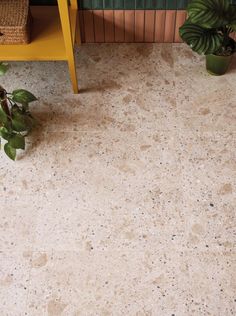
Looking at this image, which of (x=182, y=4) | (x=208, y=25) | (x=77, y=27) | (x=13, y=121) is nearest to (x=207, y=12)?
(x=208, y=25)

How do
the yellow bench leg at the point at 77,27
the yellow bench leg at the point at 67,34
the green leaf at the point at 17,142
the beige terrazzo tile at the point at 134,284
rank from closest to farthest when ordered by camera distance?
the beige terrazzo tile at the point at 134,284, the yellow bench leg at the point at 67,34, the green leaf at the point at 17,142, the yellow bench leg at the point at 77,27

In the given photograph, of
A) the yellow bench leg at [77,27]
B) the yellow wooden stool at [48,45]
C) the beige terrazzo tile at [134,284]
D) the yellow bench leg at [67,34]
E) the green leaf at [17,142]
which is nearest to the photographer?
the beige terrazzo tile at [134,284]

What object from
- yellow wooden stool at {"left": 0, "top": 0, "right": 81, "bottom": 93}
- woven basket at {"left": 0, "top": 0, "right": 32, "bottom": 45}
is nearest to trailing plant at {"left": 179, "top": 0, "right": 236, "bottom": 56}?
yellow wooden stool at {"left": 0, "top": 0, "right": 81, "bottom": 93}

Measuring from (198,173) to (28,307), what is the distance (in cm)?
82

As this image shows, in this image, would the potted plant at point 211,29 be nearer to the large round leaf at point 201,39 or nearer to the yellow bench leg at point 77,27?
the large round leaf at point 201,39

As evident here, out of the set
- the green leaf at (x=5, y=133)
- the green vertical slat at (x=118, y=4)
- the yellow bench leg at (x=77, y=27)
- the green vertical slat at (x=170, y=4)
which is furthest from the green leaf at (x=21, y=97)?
the green vertical slat at (x=170, y=4)

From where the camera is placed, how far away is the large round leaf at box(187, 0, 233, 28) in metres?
1.81

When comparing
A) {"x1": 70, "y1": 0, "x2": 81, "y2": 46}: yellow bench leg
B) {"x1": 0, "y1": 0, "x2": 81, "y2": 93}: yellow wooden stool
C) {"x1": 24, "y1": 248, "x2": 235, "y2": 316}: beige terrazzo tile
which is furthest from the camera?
{"x1": 70, "y1": 0, "x2": 81, "y2": 46}: yellow bench leg

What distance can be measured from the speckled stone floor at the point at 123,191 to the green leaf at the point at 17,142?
67 mm

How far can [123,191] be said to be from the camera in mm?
1807

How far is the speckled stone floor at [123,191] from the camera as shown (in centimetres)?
158

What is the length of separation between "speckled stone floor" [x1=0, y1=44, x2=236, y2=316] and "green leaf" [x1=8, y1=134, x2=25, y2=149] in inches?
2.6

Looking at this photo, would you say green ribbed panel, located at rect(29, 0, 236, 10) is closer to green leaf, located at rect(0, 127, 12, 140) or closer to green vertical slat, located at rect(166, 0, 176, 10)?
green vertical slat, located at rect(166, 0, 176, 10)

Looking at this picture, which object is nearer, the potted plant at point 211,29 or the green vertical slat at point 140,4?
the potted plant at point 211,29
